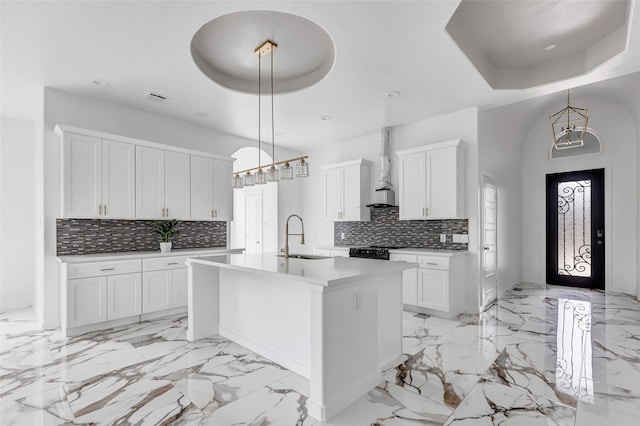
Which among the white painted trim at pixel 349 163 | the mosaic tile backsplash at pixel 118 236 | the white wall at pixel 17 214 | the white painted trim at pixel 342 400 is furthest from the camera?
the white painted trim at pixel 349 163

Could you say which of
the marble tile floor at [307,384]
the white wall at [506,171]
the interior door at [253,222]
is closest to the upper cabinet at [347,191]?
the interior door at [253,222]

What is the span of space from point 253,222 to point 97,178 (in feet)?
12.2

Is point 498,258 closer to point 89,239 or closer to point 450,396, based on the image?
point 450,396

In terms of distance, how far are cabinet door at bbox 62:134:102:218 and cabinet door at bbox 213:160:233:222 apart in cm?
156

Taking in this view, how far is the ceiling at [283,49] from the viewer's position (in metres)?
2.50

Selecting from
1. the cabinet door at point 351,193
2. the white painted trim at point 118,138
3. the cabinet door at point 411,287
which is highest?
the white painted trim at point 118,138

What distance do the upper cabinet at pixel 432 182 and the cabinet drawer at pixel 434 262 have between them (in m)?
0.65

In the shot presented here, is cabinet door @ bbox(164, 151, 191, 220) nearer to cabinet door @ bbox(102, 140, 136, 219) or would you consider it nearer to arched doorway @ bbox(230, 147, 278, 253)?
cabinet door @ bbox(102, 140, 136, 219)

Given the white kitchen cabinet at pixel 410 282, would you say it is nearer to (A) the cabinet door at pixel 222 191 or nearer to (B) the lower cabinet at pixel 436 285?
(B) the lower cabinet at pixel 436 285

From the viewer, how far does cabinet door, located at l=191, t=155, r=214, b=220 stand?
190 inches

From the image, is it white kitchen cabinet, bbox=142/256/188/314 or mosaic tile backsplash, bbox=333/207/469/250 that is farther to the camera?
mosaic tile backsplash, bbox=333/207/469/250

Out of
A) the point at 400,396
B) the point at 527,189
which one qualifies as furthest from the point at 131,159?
the point at 527,189

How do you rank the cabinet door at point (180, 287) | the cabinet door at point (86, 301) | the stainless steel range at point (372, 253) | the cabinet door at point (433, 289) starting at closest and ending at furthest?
the cabinet door at point (86, 301) < the cabinet door at point (433, 289) < the cabinet door at point (180, 287) < the stainless steel range at point (372, 253)

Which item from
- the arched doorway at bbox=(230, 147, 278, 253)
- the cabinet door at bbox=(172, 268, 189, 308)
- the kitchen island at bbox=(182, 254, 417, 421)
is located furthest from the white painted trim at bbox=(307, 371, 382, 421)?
the arched doorway at bbox=(230, 147, 278, 253)
